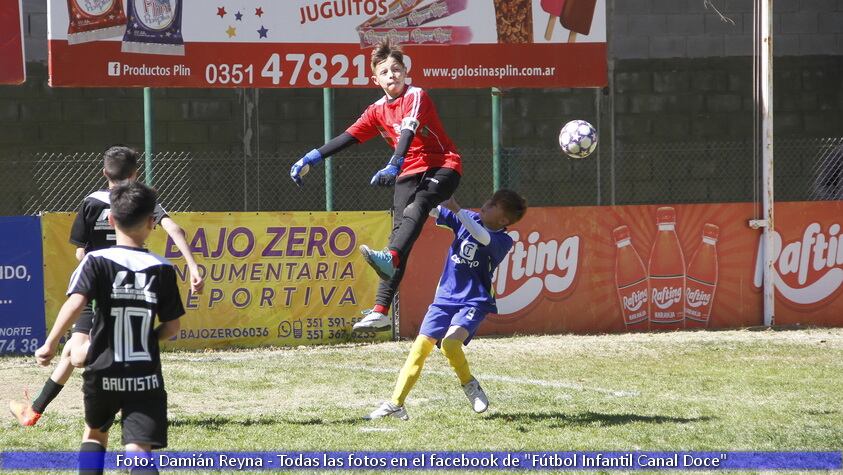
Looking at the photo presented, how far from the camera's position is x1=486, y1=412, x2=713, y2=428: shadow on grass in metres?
7.26

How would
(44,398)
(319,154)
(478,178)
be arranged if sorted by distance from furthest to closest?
(478,178)
(319,154)
(44,398)

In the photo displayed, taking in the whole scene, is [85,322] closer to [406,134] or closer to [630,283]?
[406,134]

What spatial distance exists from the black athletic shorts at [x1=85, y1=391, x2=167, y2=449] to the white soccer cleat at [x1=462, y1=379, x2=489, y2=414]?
3.18 m

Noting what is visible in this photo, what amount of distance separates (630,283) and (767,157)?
94.3 inches

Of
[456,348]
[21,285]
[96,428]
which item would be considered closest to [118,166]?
[96,428]

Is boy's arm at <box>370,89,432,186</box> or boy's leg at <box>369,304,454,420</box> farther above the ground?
boy's arm at <box>370,89,432,186</box>

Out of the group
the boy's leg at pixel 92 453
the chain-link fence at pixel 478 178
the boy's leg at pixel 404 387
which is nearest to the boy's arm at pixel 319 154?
the boy's leg at pixel 404 387

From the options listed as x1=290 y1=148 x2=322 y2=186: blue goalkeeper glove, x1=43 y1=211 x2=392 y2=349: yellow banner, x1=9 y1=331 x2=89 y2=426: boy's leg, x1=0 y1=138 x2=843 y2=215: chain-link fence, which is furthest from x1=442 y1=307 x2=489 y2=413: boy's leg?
x1=0 y1=138 x2=843 y2=215: chain-link fence

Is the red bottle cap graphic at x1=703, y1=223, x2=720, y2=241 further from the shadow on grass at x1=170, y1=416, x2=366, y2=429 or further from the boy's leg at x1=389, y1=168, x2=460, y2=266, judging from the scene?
the shadow on grass at x1=170, y1=416, x2=366, y2=429

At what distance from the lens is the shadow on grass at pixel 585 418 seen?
286 inches

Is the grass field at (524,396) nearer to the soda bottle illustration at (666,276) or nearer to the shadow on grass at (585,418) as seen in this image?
the shadow on grass at (585,418)

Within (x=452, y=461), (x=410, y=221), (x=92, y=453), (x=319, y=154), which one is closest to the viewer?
(x=92, y=453)

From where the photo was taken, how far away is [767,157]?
44.4ft

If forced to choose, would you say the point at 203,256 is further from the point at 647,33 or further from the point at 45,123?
the point at 647,33
